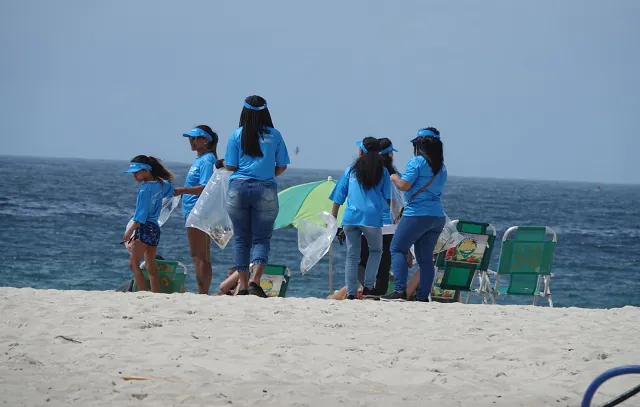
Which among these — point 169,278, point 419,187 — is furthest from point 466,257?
point 169,278

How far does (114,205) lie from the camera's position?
50.0 meters

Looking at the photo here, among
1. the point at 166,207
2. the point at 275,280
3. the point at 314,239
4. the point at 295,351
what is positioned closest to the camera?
the point at 295,351

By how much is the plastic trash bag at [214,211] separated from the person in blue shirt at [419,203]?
144 cm

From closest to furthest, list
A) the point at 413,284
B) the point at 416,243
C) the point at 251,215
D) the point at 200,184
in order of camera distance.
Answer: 1. the point at 251,215
2. the point at 416,243
3. the point at 200,184
4. the point at 413,284

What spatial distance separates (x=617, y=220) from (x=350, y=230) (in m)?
54.6

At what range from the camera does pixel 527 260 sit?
1017 cm

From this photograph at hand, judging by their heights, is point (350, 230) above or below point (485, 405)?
above

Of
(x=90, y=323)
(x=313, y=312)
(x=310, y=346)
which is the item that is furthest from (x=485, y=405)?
(x=90, y=323)

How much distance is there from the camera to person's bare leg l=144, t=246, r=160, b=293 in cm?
855

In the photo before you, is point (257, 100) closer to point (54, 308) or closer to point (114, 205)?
point (54, 308)

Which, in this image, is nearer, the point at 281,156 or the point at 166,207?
the point at 281,156

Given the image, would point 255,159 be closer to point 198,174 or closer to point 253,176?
point 253,176

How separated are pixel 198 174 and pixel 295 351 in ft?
10.0

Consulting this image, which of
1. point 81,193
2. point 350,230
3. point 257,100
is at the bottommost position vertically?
→ point 81,193
